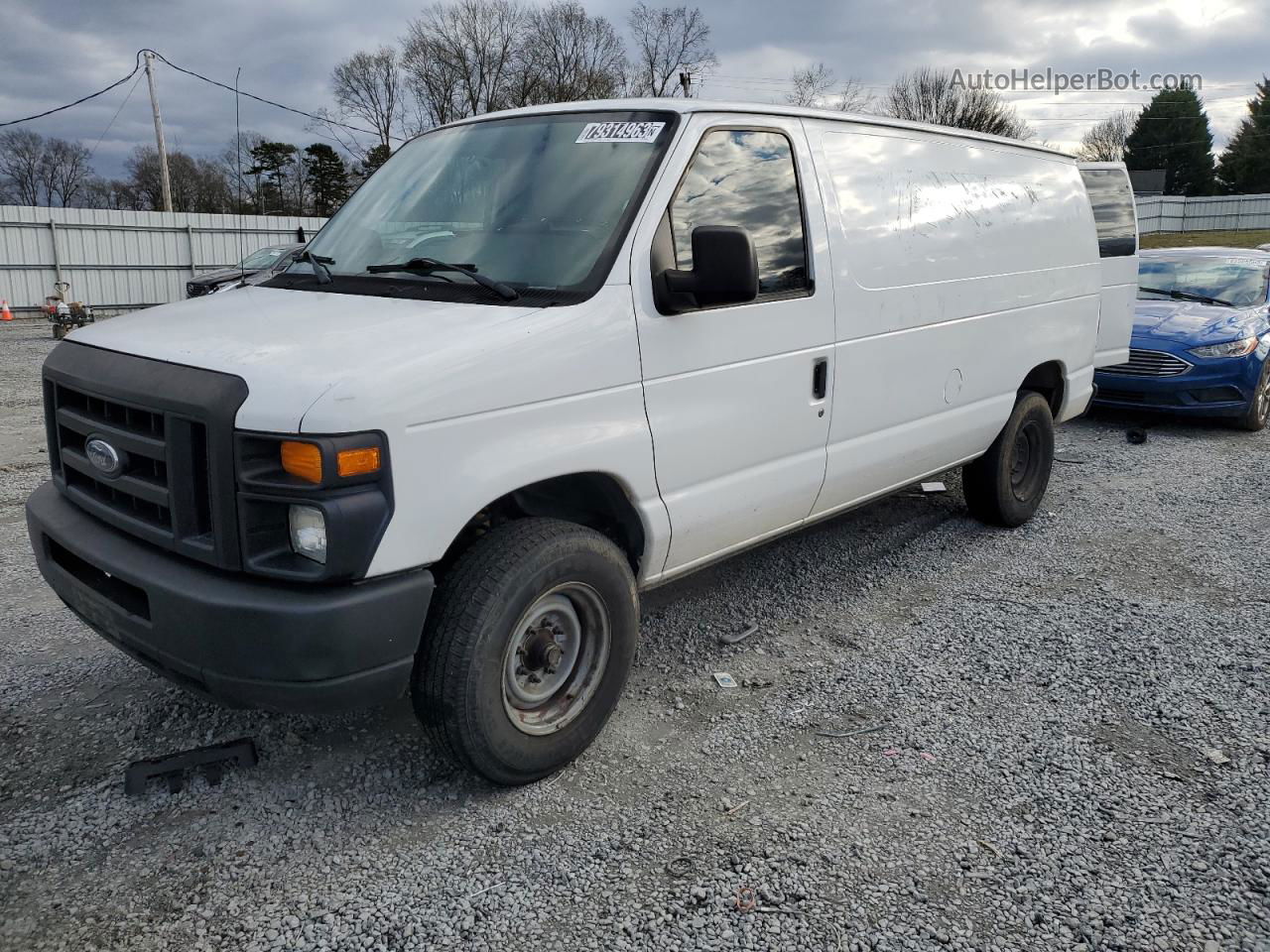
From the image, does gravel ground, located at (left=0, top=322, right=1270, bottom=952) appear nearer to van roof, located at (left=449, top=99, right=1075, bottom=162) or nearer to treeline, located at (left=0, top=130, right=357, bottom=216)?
van roof, located at (left=449, top=99, right=1075, bottom=162)

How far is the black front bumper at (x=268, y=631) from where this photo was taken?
2.59 metres

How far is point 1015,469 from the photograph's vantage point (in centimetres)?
604

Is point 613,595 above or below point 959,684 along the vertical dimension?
above

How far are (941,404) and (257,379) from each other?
337cm

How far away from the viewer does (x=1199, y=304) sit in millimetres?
9586

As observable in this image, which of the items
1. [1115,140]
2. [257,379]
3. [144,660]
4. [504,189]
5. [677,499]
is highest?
[1115,140]

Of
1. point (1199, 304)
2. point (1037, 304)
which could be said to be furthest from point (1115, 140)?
point (1037, 304)

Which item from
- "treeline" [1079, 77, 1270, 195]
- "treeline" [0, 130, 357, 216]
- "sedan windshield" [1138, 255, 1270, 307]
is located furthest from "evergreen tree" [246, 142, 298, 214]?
"treeline" [1079, 77, 1270, 195]

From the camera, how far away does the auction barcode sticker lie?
11.6ft

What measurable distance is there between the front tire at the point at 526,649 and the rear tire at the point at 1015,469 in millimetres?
3128

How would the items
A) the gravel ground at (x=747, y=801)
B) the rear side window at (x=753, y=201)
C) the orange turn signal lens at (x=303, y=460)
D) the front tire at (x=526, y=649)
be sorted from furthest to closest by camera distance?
the rear side window at (x=753, y=201) < the front tire at (x=526, y=649) < the gravel ground at (x=747, y=801) < the orange turn signal lens at (x=303, y=460)

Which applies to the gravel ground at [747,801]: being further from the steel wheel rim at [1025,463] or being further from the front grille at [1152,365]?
the front grille at [1152,365]

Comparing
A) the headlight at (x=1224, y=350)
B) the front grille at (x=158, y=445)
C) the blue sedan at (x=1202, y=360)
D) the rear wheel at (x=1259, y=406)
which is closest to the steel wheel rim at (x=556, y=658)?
the front grille at (x=158, y=445)

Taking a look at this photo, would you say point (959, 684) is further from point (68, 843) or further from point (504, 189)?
point (68, 843)
